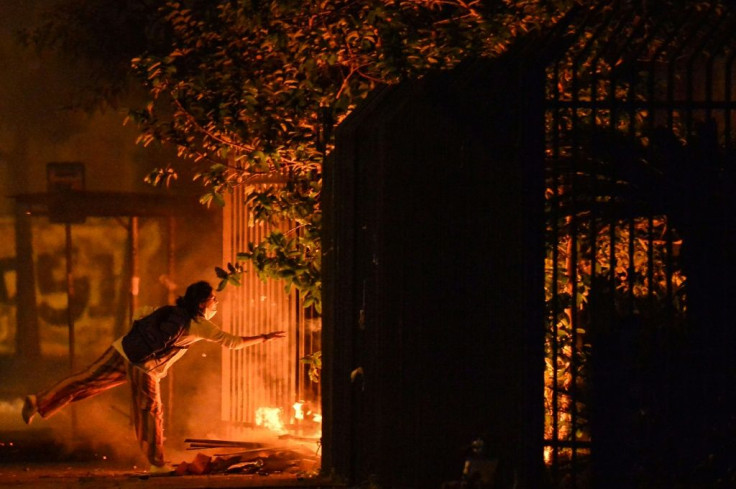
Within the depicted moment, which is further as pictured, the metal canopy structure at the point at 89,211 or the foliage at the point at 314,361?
the metal canopy structure at the point at 89,211

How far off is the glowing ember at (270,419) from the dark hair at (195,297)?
211 cm

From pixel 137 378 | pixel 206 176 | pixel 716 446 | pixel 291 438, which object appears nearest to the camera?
pixel 716 446

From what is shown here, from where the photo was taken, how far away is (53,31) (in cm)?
1196

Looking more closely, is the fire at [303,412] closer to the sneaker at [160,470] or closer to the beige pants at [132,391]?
the beige pants at [132,391]

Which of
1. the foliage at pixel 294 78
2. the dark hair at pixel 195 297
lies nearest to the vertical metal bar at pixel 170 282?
the foliage at pixel 294 78

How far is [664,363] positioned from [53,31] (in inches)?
306

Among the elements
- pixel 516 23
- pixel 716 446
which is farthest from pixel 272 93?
pixel 716 446

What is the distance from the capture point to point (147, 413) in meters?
9.19

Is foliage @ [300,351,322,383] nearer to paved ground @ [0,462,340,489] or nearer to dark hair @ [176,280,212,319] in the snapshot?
dark hair @ [176,280,212,319]

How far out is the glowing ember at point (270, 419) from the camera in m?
10.8

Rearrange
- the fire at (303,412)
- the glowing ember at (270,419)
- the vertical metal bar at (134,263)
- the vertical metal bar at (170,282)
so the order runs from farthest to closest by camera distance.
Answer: the vertical metal bar at (134,263), the vertical metal bar at (170,282), the glowing ember at (270,419), the fire at (303,412)

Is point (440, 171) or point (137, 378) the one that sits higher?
point (440, 171)

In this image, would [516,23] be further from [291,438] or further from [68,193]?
[68,193]

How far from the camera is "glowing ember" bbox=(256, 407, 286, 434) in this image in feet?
35.6
